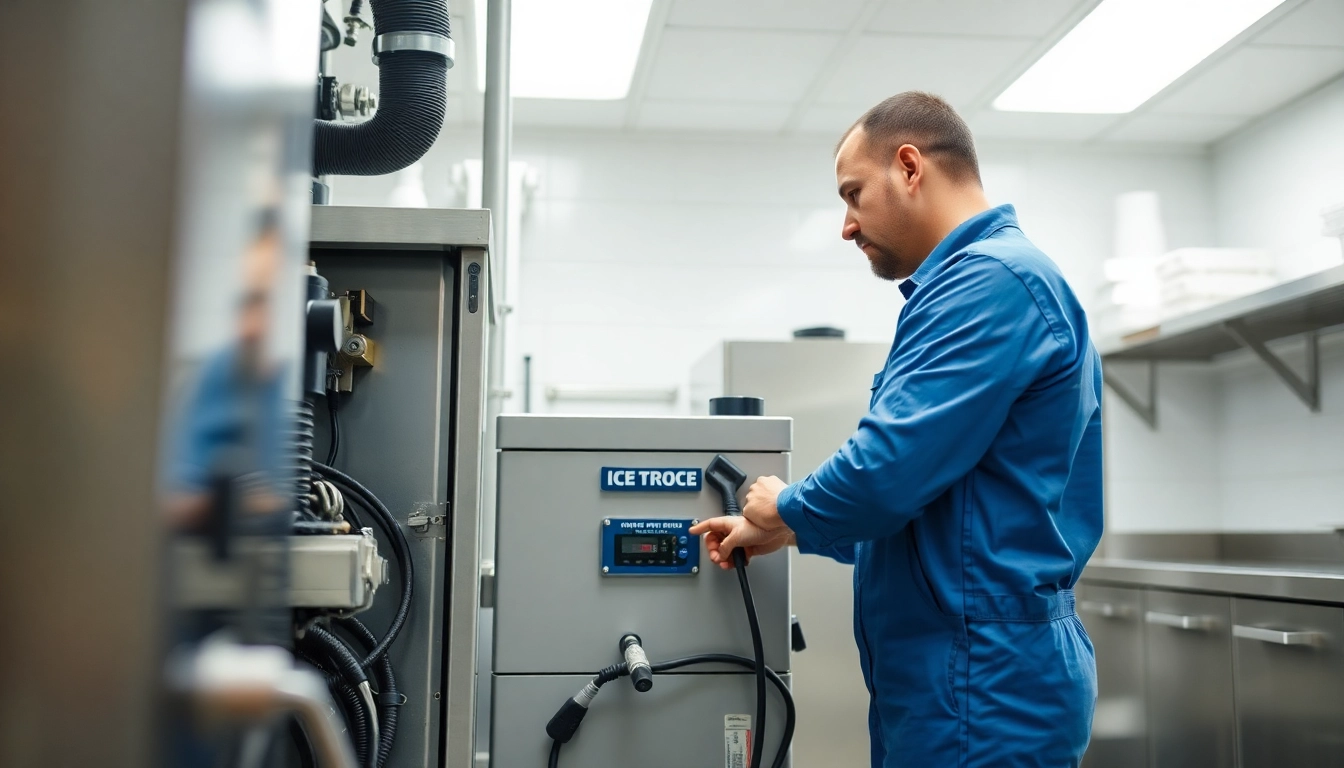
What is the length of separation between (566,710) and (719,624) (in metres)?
0.22

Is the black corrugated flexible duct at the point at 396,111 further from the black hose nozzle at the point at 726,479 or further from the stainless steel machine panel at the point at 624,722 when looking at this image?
the stainless steel machine panel at the point at 624,722

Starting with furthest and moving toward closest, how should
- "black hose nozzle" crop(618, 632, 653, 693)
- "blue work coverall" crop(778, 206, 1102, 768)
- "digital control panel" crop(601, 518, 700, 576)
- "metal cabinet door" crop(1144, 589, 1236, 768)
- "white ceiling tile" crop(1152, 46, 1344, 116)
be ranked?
1. "white ceiling tile" crop(1152, 46, 1344, 116)
2. "metal cabinet door" crop(1144, 589, 1236, 768)
3. "digital control panel" crop(601, 518, 700, 576)
4. "black hose nozzle" crop(618, 632, 653, 693)
5. "blue work coverall" crop(778, 206, 1102, 768)

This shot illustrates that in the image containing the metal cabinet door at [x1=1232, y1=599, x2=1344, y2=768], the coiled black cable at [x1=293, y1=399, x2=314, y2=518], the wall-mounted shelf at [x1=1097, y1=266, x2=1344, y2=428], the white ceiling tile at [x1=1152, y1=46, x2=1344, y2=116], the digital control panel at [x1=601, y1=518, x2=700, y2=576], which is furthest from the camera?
the white ceiling tile at [x1=1152, y1=46, x2=1344, y2=116]

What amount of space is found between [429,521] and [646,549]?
0.28 m

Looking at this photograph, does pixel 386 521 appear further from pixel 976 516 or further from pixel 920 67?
pixel 920 67

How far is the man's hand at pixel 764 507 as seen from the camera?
1.19 metres

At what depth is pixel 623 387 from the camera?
3246 mm

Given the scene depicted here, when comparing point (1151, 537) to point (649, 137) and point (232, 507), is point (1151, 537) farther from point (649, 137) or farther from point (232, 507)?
point (232, 507)

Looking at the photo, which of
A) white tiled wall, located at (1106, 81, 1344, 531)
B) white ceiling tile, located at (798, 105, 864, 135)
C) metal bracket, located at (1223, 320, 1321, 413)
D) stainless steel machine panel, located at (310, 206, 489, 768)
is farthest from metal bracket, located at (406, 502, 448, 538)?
white tiled wall, located at (1106, 81, 1344, 531)

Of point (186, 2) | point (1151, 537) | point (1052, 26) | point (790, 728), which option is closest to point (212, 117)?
point (186, 2)

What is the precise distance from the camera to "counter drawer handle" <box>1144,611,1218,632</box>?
7.66 feet

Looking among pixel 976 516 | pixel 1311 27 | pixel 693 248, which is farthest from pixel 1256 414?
pixel 976 516

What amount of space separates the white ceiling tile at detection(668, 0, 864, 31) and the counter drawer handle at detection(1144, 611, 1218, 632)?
1710mm

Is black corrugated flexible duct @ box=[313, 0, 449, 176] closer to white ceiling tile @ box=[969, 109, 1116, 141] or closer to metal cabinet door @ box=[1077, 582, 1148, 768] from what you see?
metal cabinet door @ box=[1077, 582, 1148, 768]
